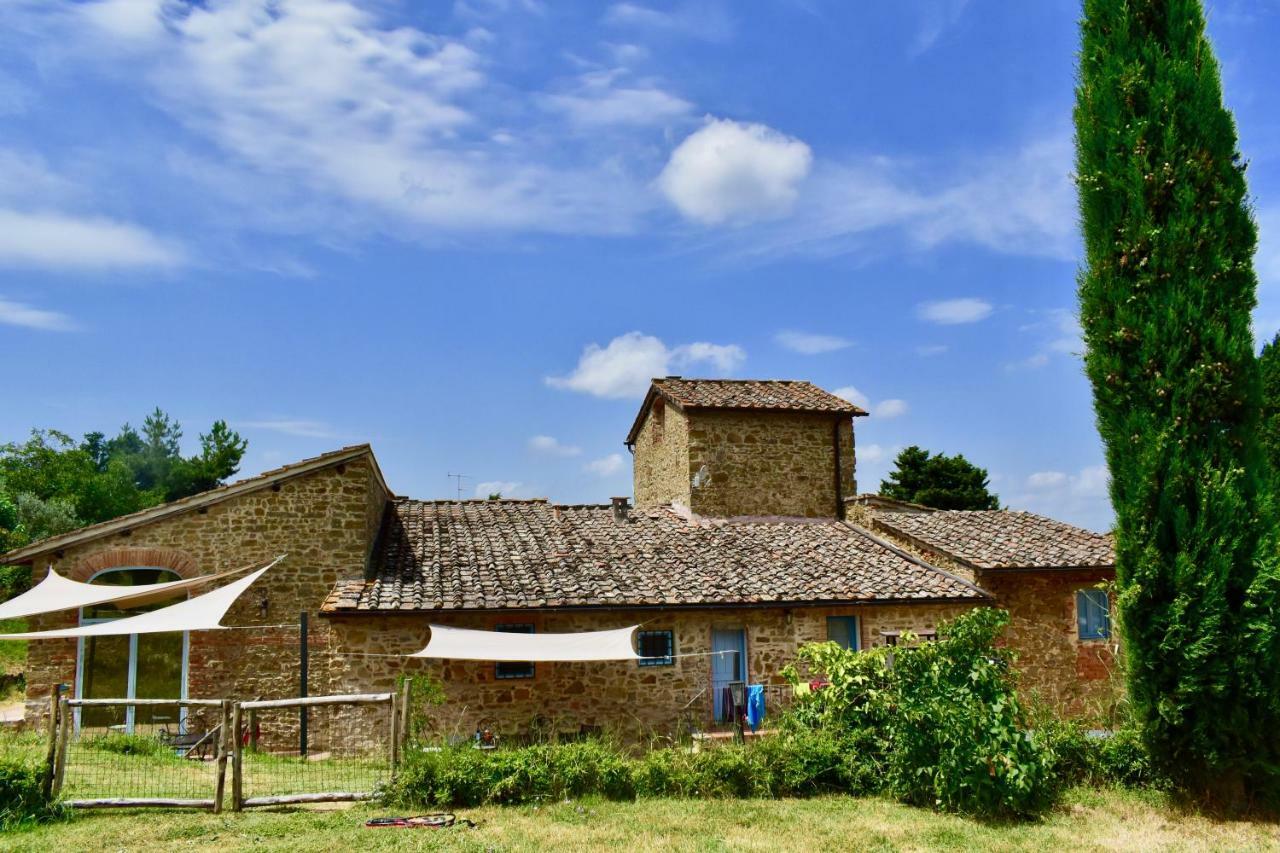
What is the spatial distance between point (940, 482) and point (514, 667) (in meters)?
27.1

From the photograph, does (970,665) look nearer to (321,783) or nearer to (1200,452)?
(1200,452)

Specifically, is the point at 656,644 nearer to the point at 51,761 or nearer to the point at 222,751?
the point at 222,751

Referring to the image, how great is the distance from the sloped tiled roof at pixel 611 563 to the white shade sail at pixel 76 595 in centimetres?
265

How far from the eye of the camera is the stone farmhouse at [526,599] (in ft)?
47.4

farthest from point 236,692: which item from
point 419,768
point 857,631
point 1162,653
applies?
point 1162,653

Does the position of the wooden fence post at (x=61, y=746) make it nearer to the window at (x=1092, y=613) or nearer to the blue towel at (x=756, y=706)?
the blue towel at (x=756, y=706)

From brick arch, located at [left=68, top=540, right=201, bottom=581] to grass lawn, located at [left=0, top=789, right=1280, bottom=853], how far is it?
661 centimetres

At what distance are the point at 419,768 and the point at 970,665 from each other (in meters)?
6.12

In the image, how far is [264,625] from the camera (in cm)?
1479

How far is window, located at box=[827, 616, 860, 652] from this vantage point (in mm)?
16109

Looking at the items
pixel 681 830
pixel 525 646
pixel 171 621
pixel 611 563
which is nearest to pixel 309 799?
pixel 681 830

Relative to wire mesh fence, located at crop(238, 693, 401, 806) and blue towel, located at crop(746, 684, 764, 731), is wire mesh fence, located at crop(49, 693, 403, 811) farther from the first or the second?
blue towel, located at crop(746, 684, 764, 731)

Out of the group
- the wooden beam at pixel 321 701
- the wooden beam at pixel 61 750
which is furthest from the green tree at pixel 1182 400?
the wooden beam at pixel 61 750

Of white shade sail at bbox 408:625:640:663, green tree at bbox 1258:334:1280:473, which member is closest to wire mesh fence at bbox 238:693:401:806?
white shade sail at bbox 408:625:640:663
